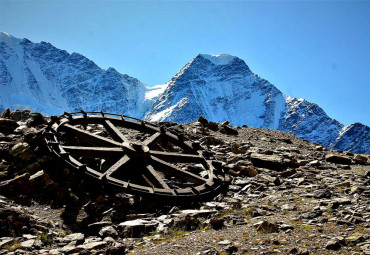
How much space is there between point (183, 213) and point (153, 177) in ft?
6.08

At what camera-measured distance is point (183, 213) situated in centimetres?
555

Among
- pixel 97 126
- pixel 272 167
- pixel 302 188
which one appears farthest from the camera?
pixel 97 126

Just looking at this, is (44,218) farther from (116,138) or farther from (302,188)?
(302,188)

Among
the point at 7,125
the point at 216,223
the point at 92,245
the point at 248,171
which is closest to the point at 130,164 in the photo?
the point at 216,223

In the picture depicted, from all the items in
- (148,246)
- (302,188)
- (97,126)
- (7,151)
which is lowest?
(148,246)

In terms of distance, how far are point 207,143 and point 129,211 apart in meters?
7.06

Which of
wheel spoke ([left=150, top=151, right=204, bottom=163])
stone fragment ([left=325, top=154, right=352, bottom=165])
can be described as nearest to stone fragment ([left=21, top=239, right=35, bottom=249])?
wheel spoke ([left=150, top=151, right=204, bottom=163])

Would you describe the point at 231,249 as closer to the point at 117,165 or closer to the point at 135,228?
the point at 135,228

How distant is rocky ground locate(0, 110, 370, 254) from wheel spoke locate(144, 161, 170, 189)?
58 centimetres

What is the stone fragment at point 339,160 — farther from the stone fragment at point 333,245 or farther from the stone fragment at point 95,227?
the stone fragment at point 95,227

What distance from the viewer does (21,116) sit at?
1076 cm

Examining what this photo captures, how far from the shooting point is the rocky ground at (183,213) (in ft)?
13.5

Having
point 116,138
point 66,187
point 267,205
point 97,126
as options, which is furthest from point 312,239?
point 97,126

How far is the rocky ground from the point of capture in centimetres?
413
